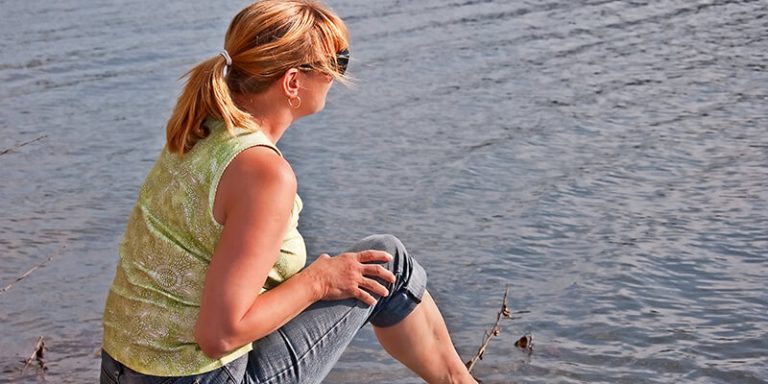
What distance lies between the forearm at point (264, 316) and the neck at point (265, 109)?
38cm

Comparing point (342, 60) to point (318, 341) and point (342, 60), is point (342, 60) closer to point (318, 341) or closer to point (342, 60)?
point (342, 60)

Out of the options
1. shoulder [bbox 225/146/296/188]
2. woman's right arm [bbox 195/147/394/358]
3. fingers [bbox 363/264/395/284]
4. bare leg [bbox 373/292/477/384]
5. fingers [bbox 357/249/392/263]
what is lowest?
bare leg [bbox 373/292/477/384]

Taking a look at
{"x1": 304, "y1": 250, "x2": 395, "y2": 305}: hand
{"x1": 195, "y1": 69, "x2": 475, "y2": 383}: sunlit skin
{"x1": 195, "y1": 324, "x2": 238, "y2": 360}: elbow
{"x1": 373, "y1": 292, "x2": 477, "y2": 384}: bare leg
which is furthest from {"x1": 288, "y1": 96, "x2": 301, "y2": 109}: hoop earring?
{"x1": 373, "y1": 292, "x2": 477, "y2": 384}: bare leg

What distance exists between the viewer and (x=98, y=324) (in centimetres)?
545

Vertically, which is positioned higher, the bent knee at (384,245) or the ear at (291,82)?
the ear at (291,82)

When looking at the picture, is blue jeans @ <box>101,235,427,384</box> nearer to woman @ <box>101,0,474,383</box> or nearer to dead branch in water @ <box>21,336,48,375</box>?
woman @ <box>101,0,474,383</box>

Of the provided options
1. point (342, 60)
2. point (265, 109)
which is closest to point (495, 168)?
point (342, 60)

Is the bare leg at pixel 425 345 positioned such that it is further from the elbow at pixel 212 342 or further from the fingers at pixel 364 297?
the elbow at pixel 212 342

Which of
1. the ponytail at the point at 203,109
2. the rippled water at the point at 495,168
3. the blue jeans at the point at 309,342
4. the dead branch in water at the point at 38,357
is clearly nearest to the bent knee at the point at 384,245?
the blue jeans at the point at 309,342

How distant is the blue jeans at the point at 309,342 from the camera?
3.14 metres

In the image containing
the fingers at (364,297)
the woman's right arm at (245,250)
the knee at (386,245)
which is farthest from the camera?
the knee at (386,245)

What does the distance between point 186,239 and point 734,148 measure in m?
5.74

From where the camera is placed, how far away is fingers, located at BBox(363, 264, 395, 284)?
11.1 feet

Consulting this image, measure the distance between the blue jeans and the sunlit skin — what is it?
0.23 feet
